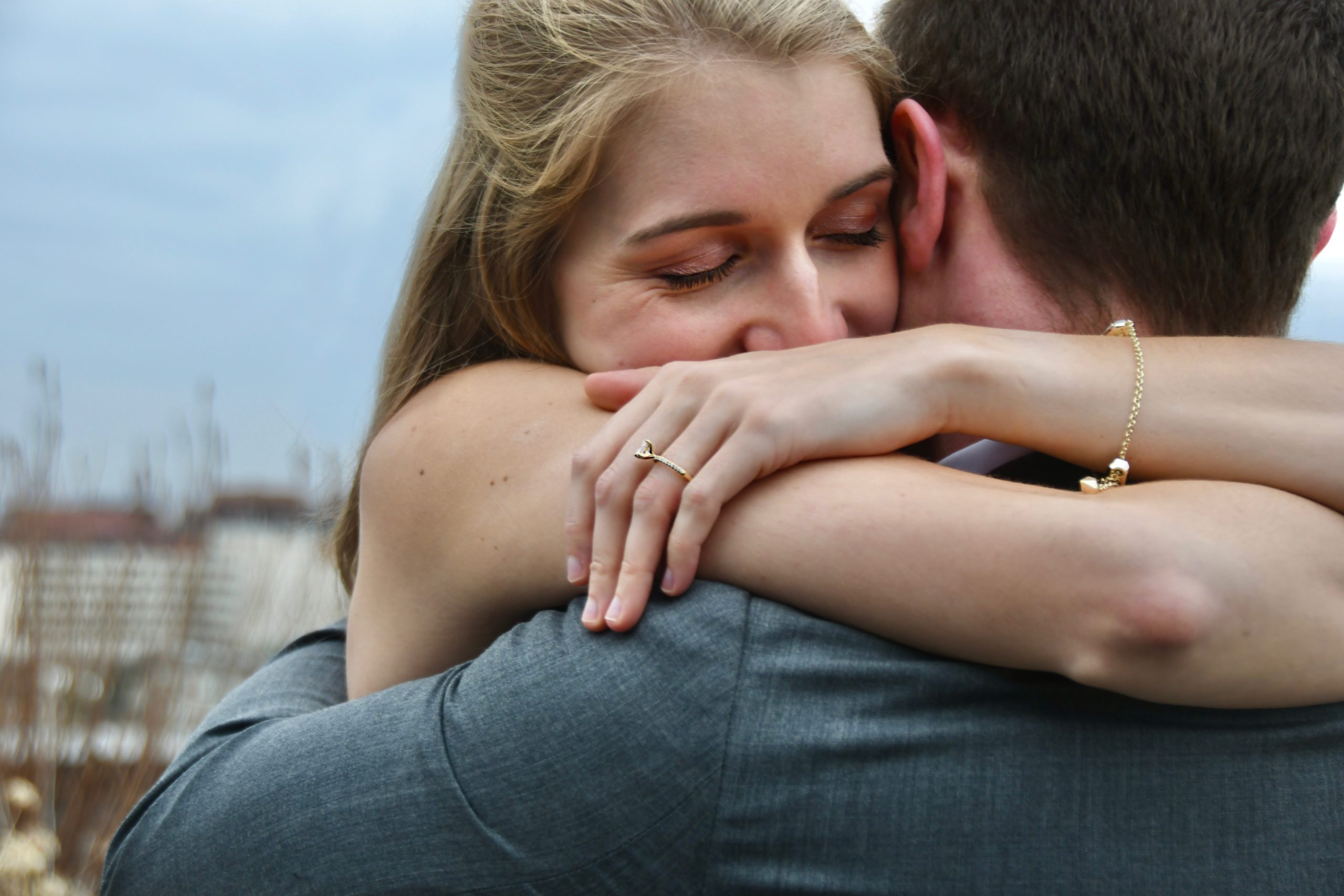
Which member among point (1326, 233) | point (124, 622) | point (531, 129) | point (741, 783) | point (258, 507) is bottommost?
point (124, 622)

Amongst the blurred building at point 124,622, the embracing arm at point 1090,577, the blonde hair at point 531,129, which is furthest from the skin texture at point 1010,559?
the blurred building at point 124,622

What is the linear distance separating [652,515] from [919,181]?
91cm

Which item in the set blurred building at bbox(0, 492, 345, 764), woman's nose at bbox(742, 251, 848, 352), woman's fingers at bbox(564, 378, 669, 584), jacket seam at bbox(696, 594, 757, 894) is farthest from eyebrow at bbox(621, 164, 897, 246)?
blurred building at bbox(0, 492, 345, 764)

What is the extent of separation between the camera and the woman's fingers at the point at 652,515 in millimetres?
1323

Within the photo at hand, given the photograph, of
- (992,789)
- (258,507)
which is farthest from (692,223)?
(258,507)

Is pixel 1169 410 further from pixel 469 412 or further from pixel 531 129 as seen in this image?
pixel 531 129

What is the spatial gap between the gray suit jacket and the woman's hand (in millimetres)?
87

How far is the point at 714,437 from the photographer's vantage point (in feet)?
4.51

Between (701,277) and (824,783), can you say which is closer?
(824,783)

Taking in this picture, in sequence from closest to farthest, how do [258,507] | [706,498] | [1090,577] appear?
1. [1090,577]
2. [706,498]
3. [258,507]

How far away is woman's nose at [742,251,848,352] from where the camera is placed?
1.76 meters

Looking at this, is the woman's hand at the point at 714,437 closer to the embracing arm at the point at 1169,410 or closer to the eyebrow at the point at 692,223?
the embracing arm at the point at 1169,410

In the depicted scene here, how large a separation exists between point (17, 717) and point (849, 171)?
16.8ft

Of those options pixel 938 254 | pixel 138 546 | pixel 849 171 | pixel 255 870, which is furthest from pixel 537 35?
→ pixel 138 546
